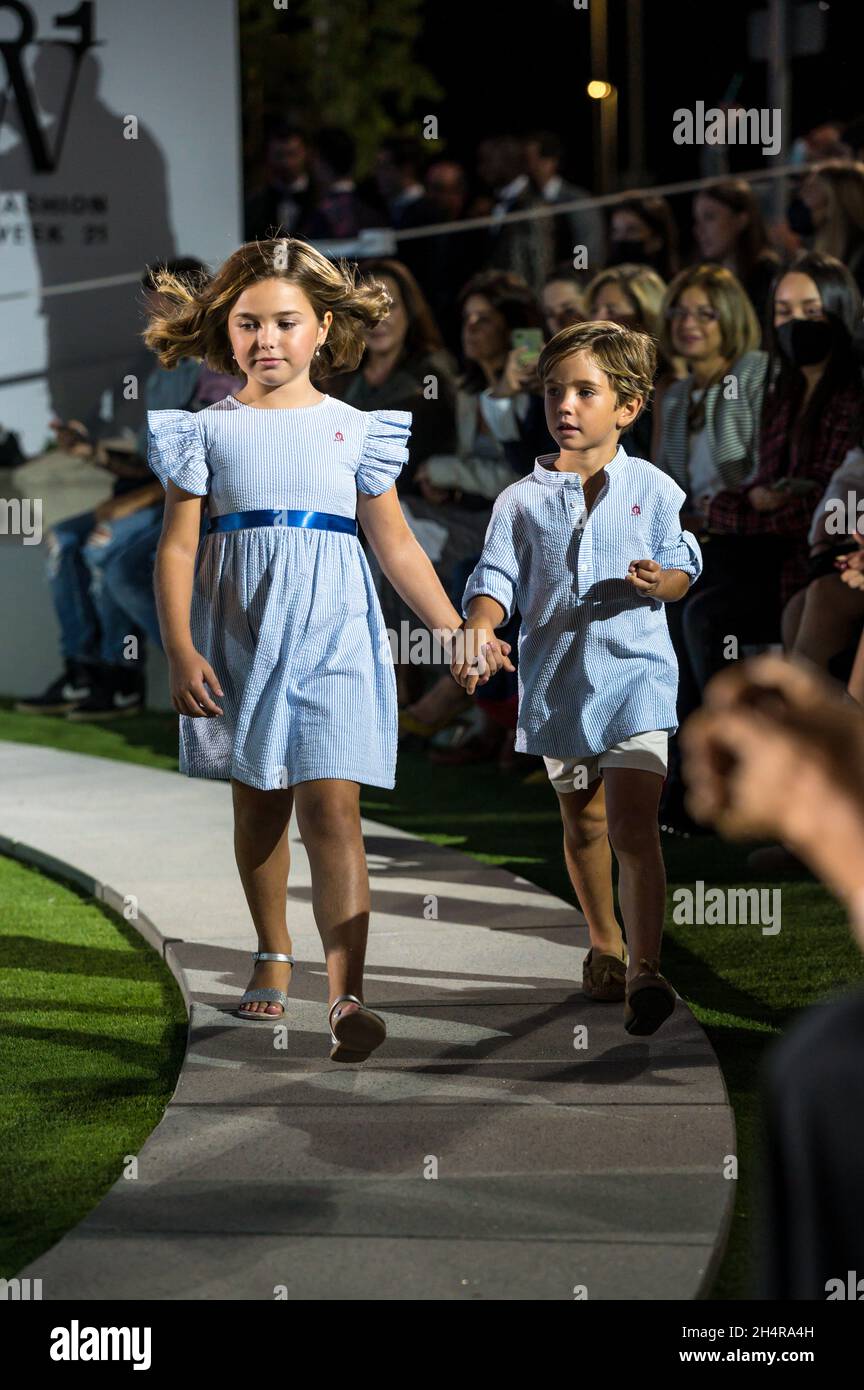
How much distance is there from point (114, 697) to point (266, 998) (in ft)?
19.9

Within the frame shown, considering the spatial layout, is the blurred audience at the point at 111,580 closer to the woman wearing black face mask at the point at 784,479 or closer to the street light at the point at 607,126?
the woman wearing black face mask at the point at 784,479

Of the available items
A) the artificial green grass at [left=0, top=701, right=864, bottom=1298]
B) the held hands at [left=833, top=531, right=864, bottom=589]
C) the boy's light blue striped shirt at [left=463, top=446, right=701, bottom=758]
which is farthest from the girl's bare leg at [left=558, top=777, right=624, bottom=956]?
the held hands at [left=833, top=531, right=864, bottom=589]

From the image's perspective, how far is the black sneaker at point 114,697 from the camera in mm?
9828

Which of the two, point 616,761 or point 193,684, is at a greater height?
point 193,684

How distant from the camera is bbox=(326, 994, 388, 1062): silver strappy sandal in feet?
11.7

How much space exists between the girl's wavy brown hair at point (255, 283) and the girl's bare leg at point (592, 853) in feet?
3.64

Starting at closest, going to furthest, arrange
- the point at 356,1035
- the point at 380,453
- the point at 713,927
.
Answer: the point at 356,1035 → the point at 380,453 → the point at 713,927

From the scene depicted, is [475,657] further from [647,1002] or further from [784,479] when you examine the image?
[784,479]

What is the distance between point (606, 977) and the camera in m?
4.11

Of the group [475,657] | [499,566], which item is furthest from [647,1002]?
[499,566]

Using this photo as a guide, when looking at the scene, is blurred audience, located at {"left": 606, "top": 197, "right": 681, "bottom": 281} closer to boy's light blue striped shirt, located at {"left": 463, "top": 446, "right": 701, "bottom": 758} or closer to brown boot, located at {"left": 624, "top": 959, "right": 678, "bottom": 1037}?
boy's light blue striped shirt, located at {"left": 463, "top": 446, "right": 701, "bottom": 758}

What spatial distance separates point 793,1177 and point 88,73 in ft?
35.2

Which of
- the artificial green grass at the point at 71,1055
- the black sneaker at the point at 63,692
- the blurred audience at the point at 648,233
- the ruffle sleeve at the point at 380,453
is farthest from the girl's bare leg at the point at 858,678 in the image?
the black sneaker at the point at 63,692

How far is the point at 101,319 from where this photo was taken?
10891 mm
